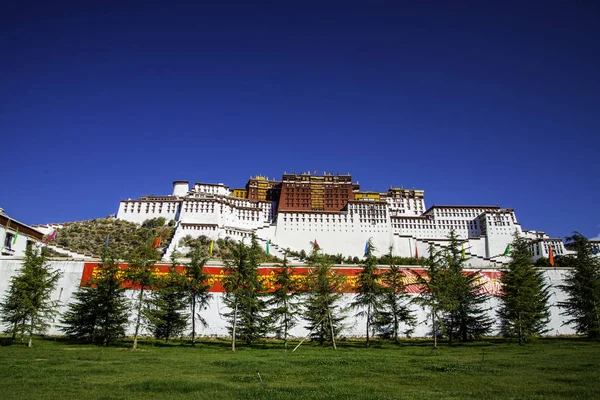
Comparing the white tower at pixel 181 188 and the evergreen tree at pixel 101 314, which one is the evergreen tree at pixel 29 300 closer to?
the evergreen tree at pixel 101 314

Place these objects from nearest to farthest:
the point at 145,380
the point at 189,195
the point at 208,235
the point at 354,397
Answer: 1. the point at 354,397
2. the point at 145,380
3. the point at 208,235
4. the point at 189,195

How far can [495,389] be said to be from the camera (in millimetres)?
12539

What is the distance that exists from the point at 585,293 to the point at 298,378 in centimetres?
2861

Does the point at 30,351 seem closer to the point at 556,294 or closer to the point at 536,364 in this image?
the point at 536,364

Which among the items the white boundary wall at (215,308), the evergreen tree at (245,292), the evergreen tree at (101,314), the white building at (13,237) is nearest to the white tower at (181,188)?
the white building at (13,237)

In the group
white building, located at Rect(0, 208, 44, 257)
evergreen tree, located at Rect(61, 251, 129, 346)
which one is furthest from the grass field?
white building, located at Rect(0, 208, 44, 257)

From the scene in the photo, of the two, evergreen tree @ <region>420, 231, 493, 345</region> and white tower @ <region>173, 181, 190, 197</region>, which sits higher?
white tower @ <region>173, 181, 190, 197</region>

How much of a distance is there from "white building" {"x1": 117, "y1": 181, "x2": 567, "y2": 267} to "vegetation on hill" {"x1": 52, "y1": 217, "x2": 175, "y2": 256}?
395cm

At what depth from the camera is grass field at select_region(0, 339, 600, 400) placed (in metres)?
12.3

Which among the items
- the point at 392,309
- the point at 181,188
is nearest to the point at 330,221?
the point at 181,188

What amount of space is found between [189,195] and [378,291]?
87.0 meters

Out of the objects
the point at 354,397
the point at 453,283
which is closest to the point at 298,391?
the point at 354,397

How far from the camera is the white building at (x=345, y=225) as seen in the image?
9612cm

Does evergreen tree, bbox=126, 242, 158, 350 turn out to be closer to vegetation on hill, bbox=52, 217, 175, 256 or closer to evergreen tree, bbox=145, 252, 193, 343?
evergreen tree, bbox=145, 252, 193, 343
